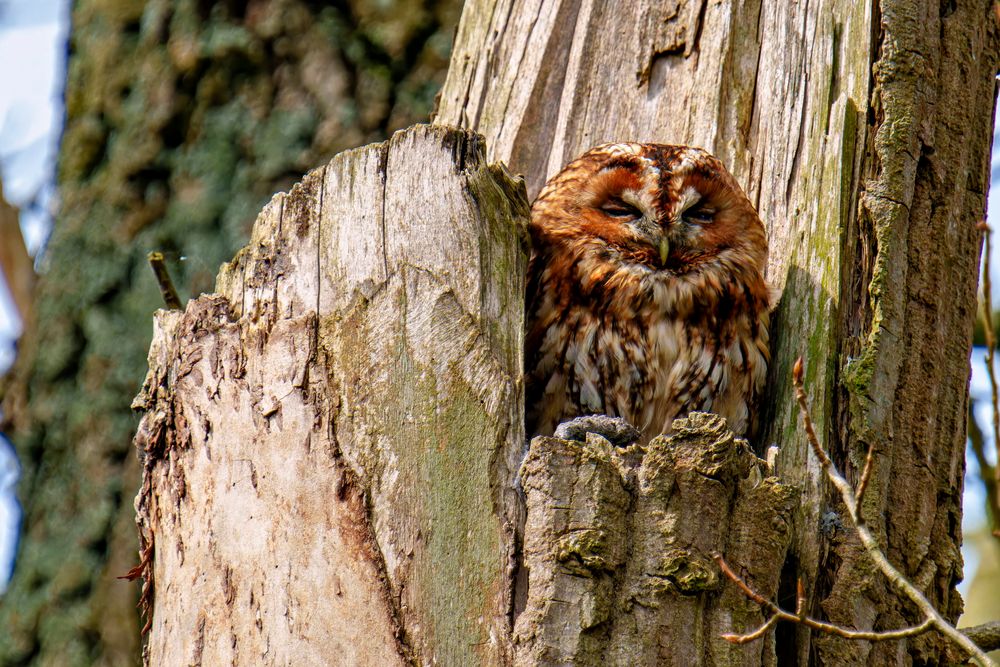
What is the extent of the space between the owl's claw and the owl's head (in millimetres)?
696

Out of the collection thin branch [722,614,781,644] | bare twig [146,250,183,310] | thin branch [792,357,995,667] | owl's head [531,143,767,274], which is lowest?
thin branch [722,614,781,644]

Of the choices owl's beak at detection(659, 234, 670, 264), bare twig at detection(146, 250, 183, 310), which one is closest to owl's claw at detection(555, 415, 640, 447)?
owl's beak at detection(659, 234, 670, 264)

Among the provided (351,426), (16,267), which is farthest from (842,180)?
(16,267)

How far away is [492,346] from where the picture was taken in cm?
234

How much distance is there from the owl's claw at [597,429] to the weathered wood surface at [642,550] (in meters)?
0.15

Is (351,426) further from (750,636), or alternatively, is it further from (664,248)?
(664,248)

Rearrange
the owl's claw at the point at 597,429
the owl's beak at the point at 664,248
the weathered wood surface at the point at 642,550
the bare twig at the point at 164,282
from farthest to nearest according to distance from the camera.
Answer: the owl's beak at the point at 664,248 < the bare twig at the point at 164,282 < the owl's claw at the point at 597,429 < the weathered wood surface at the point at 642,550

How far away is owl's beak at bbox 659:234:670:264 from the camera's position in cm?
291

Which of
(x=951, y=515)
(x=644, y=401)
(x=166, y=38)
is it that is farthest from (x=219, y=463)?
(x=166, y=38)

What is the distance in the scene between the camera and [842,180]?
273cm

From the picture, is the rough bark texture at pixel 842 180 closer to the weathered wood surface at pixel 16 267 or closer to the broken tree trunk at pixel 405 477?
the broken tree trunk at pixel 405 477

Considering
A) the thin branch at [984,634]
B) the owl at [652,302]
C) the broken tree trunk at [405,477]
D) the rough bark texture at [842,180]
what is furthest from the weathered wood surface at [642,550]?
the owl at [652,302]

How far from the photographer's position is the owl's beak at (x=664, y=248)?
291 cm

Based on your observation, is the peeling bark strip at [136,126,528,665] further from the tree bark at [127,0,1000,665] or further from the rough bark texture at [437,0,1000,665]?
the rough bark texture at [437,0,1000,665]
